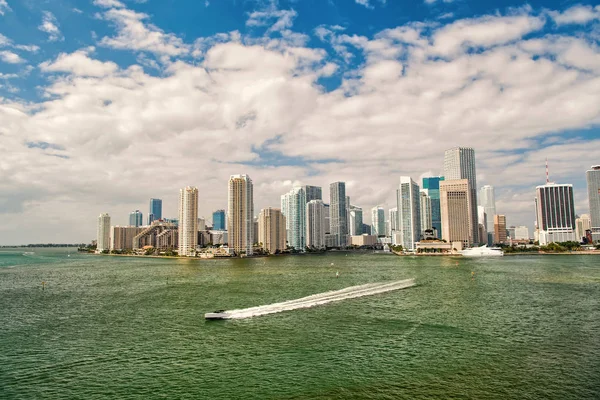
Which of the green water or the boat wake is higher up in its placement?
the boat wake

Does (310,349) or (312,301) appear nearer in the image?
(310,349)

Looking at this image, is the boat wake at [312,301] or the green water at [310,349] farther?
the boat wake at [312,301]

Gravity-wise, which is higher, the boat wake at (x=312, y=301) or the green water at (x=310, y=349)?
the boat wake at (x=312, y=301)

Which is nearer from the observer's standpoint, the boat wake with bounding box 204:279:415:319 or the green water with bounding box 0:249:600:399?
the green water with bounding box 0:249:600:399

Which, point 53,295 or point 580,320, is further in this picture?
point 53,295

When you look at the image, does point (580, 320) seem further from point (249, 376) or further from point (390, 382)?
point (249, 376)

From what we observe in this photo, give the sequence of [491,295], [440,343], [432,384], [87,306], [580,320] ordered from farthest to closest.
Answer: [491,295] → [87,306] → [580,320] → [440,343] → [432,384]

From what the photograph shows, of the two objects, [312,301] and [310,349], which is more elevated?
[312,301]

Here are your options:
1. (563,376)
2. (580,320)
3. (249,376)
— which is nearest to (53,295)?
(249,376)
